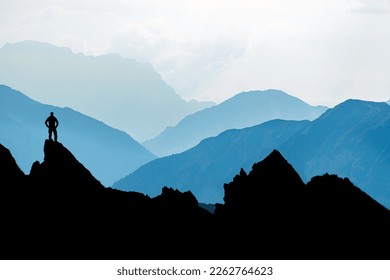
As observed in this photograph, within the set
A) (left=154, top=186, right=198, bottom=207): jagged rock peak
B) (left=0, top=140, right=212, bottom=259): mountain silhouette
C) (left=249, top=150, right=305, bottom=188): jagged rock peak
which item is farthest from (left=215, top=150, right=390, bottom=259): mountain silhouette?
(left=0, top=140, right=212, bottom=259): mountain silhouette

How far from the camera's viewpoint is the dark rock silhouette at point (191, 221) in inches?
1620

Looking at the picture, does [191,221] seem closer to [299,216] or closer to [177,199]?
[177,199]

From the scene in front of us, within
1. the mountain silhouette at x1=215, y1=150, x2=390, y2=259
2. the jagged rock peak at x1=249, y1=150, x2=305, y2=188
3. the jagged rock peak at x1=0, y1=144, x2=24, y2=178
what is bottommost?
the mountain silhouette at x1=215, y1=150, x2=390, y2=259

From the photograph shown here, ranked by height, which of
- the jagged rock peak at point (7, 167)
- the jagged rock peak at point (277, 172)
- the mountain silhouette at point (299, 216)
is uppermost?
the jagged rock peak at point (7, 167)

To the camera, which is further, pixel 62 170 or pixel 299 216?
pixel 62 170

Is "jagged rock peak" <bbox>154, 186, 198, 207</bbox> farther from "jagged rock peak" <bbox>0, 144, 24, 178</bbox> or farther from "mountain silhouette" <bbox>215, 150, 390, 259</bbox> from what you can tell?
"jagged rock peak" <bbox>0, 144, 24, 178</bbox>

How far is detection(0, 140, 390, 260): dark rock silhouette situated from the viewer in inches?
1620

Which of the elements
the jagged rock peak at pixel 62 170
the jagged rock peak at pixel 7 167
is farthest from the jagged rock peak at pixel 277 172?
the jagged rock peak at pixel 7 167

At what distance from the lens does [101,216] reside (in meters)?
44.8

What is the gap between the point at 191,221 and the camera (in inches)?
1870

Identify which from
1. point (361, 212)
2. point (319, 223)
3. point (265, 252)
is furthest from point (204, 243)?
point (361, 212)

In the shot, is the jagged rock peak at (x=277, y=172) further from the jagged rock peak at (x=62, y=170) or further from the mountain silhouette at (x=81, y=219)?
the jagged rock peak at (x=62, y=170)

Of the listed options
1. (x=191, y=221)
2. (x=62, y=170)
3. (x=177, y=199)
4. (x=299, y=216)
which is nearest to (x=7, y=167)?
(x=62, y=170)
